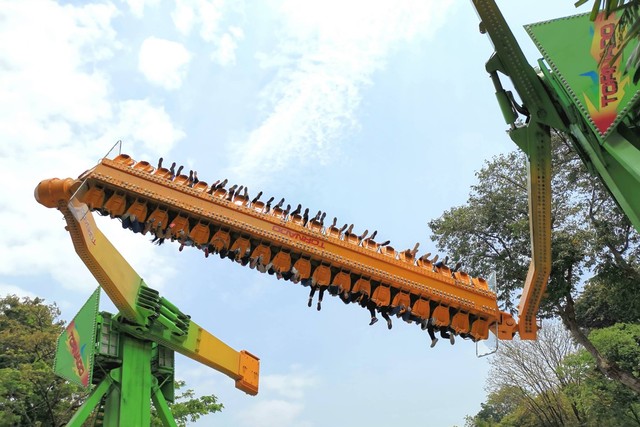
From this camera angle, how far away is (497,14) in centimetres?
638

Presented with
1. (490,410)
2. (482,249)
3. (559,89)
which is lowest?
(559,89)

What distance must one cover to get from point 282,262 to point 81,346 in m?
4.35

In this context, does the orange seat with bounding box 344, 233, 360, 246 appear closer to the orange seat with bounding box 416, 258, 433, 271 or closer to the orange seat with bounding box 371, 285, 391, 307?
the orange seat with bounding box 371, 285, 391, 307

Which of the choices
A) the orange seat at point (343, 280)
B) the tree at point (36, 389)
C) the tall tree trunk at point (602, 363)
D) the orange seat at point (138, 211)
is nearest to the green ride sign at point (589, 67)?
the orange seat at point (343, 280)

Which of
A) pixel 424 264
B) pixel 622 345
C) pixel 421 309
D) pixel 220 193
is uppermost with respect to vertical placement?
pixel 622 345

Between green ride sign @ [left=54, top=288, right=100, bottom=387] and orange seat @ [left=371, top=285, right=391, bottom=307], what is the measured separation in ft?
16.5

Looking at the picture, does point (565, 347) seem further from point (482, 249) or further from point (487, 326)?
point (487, 326)

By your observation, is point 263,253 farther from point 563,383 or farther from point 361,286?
point 563,383

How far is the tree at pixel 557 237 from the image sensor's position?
18.6 m

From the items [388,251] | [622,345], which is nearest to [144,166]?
[388,251]

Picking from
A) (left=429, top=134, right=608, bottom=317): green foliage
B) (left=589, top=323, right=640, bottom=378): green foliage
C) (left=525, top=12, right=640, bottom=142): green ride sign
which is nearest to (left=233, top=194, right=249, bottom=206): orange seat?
(left=525, top=12, right=640, bottom=142): green ride sign

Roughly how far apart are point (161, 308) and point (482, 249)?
13444 mm

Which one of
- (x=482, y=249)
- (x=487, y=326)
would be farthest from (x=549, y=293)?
(x=487, y=326)

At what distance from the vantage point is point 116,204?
8.88 m
